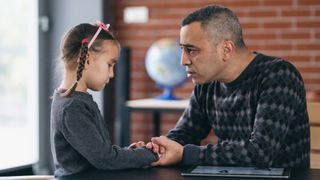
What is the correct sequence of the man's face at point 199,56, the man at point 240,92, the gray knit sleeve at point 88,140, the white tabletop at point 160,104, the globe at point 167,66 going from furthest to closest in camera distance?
1. the globe at point 167,66
2. the white tabletop at point 160,104
3. the man's face at point 199,56
4. the man at point 240,92
5. the gray knit sleeve at point 88,140

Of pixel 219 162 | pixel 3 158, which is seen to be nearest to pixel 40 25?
pixel 3 158

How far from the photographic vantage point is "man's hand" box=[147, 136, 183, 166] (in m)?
1.82

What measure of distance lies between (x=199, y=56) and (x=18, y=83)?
8.62ft

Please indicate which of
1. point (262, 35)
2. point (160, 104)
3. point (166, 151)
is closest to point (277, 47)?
point (262, 35)

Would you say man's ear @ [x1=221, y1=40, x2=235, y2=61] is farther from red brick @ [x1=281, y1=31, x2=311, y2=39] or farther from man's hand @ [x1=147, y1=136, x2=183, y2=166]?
red brick @ [x1=281, y1=31, x2=311, y2=39]

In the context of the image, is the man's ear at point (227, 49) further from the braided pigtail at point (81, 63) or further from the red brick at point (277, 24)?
the red brick at point (277, 24)

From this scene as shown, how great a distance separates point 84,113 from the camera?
1710mm

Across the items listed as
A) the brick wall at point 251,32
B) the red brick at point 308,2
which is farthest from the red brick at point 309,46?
the red brick at point 308,2

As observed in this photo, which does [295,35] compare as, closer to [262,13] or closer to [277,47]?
[277,47]

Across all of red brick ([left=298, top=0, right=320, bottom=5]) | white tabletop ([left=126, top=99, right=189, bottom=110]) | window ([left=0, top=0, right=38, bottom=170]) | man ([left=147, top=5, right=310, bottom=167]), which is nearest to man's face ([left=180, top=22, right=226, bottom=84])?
man ([left=147, top=5, right=310, bottom=167])

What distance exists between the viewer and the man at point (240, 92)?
6.31 ft

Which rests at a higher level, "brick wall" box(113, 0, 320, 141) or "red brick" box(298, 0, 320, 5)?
"red brick" box(298, 0, 320, 5)

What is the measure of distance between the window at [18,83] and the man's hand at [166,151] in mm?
2591

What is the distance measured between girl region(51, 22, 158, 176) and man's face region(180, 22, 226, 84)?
27 centimetres
